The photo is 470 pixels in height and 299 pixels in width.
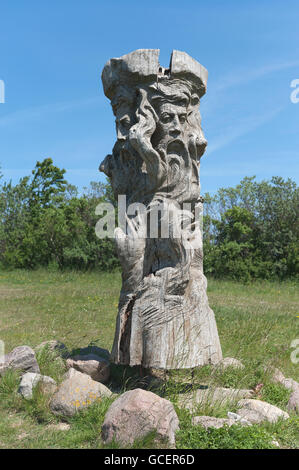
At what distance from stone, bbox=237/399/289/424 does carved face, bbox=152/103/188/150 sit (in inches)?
110

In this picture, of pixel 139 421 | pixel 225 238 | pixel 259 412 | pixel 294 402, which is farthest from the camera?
Answer: pixel 225 238

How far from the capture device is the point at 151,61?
4316 millimetres

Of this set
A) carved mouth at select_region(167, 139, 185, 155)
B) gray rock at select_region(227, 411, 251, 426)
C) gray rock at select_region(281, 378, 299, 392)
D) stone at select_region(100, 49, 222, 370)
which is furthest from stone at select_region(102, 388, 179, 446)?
A: carved mouth at select_region(167, 139, 185, 155)

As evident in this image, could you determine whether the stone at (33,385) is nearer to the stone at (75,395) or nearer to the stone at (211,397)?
the stone at (75,395)

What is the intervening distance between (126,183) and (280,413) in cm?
284

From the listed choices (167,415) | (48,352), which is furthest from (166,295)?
(48,352)

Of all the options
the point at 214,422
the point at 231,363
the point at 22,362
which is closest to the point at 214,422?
the point at 214,422

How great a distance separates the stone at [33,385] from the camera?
4027mm

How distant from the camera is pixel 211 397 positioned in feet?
12.7

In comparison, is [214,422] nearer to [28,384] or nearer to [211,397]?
[211,397]

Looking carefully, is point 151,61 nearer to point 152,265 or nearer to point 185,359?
point 152,265

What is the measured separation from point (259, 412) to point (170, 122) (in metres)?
3.06

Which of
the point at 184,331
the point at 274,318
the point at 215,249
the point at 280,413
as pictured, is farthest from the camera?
the point at 215,249

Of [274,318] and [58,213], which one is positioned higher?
[58,213]
